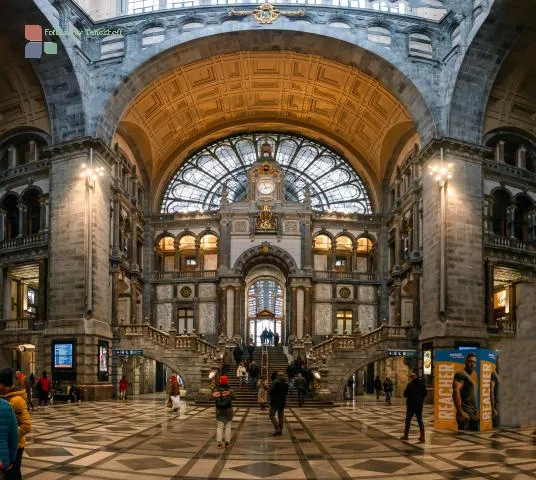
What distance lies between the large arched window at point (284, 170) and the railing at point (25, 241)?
1335 cm

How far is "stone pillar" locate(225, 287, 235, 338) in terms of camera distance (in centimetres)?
4403

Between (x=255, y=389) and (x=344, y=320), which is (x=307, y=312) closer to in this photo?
(x=344, y=320)

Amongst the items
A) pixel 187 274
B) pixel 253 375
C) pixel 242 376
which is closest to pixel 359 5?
pixel 187 274

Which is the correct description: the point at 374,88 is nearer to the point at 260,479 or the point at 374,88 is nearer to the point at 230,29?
the point at 230,29

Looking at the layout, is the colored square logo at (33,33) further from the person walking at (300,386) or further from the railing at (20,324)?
the person walking at (300,386)

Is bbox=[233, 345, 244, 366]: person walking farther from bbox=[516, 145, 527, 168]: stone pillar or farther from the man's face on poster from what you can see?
the man's face on poster

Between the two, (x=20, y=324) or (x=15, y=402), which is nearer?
(x=15, y=402)

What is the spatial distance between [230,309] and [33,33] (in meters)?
19.5

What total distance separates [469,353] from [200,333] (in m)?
27.8

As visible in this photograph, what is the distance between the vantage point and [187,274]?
1805 inches

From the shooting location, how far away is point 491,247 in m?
33.4

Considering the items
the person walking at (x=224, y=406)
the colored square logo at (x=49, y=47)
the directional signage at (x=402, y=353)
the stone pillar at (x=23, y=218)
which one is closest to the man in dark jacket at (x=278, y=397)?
the person walking at (x=224, y=406)

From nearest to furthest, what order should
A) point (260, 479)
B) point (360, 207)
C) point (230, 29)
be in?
1. point (260, 479)
2. point (230, 29)
3. point (360, 207)

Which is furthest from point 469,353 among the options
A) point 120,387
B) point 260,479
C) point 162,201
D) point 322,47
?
point 162,201
